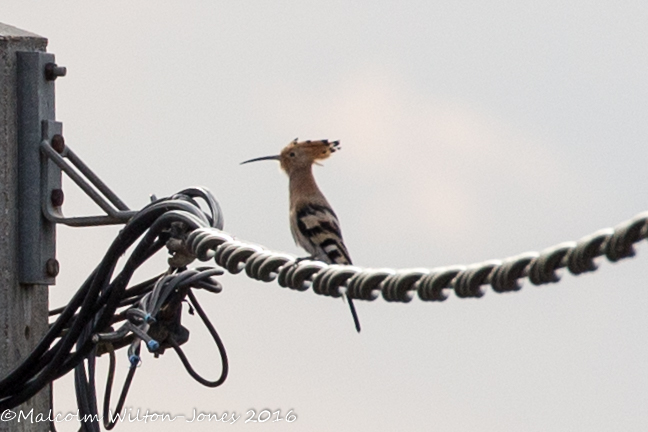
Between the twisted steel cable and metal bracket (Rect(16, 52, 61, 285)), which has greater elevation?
metal bracket (Rect(16, 52, 61, 285))

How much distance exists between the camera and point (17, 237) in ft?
22.2

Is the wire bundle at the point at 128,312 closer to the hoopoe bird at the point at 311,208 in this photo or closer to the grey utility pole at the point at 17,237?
the grey utility pole at the point at 17,237

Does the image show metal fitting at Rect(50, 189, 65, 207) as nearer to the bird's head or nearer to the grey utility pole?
the grey utility pole

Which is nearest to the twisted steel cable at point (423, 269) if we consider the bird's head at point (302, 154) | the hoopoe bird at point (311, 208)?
the hoopoe bird at point (311, 208)

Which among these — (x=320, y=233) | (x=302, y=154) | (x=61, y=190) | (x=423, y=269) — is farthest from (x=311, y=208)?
(x=423, y=269)

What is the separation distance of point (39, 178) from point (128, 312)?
2.89 ft

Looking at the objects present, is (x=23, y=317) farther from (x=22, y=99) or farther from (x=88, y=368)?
(x=22, y=99)

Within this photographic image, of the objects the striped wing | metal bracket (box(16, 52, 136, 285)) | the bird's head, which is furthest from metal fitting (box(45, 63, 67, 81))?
the bird's head

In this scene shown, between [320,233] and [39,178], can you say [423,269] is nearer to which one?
[39,178]

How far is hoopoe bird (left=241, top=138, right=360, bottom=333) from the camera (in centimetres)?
827

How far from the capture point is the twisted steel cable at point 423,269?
392 centimetres

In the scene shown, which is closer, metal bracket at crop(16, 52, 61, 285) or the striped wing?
metal bracket at crop(16, 52, 61, 285)

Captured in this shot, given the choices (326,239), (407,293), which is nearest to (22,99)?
(326,239)

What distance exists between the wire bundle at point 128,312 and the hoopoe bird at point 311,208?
145 centimetres
